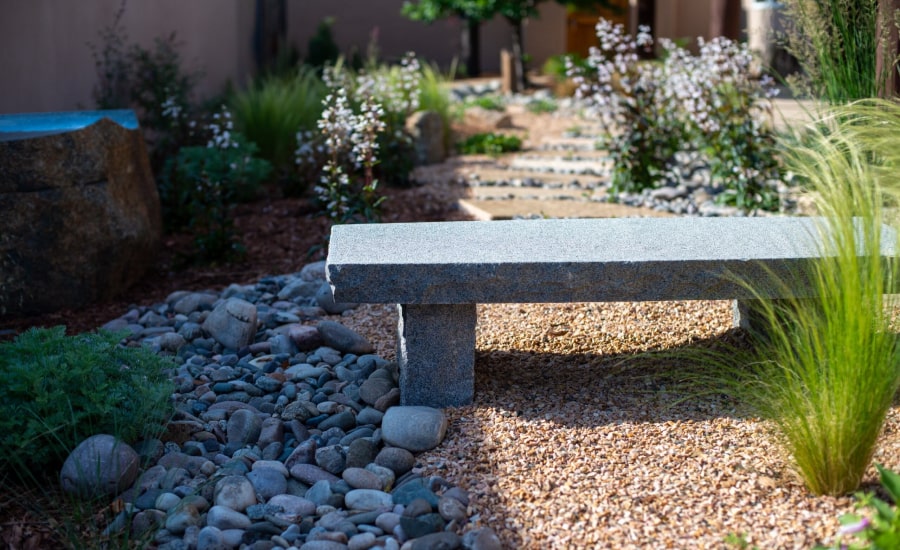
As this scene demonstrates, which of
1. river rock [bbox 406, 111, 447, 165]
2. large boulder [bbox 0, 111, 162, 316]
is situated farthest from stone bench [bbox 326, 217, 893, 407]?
river rock [bbox 406, 111, 447, 165]

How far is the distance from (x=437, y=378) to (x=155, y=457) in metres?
0.87

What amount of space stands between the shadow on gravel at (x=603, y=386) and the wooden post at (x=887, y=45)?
151 cm

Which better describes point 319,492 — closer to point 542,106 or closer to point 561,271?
point 561,271

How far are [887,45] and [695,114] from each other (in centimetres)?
154

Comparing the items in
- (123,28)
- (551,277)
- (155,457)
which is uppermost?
(123,28)

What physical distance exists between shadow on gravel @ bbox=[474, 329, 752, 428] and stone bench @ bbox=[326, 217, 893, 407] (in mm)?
197

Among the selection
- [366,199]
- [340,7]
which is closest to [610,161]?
[366,199]

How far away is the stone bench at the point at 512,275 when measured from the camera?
2.82 m

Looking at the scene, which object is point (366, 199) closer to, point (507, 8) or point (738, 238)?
point (738, 238)

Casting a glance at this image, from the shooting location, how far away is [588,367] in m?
3.28

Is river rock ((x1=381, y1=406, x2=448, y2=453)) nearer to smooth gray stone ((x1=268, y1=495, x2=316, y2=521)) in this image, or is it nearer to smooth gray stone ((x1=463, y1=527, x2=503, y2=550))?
smooth gray stone ((x1=268, y1=495, x2=316, y2=521))

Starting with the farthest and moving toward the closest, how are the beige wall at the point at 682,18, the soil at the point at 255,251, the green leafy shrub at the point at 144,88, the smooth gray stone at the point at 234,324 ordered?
the beige wall at the point at 682,18 → the green leafy shrub at the point at 144,88 → the soil at the point at 255,251 → the smooth gray stone at the point at 234,324

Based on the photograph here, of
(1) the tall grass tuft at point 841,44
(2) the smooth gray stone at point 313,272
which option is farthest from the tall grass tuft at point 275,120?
(1) the tall grass tuft at point 841,44

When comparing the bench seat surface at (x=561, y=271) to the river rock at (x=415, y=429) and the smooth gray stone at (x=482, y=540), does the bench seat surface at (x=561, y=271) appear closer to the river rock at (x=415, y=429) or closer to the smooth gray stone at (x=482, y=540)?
the river rock at (x=415, y=429)
